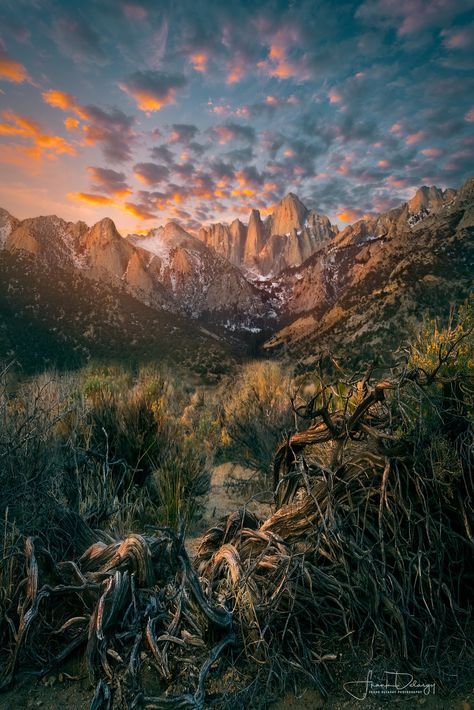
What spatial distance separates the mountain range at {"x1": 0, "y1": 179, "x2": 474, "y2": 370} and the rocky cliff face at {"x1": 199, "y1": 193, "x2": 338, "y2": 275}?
65.8 meters

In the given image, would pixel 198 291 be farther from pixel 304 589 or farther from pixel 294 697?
pixel 294 697

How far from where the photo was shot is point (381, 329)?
2602 cm

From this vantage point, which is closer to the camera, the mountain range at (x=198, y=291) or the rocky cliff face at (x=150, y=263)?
the mountain range at (x=198, y=291)

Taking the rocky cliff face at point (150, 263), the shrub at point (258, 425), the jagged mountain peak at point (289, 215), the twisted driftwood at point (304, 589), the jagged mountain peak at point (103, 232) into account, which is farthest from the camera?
the jagged mountain peak at point (289, 215)

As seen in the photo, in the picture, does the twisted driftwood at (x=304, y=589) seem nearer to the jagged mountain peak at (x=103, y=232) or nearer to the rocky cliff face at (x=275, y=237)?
the jagged mountain peak at (x=103, y=232)

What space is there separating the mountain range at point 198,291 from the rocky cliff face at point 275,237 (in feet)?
216

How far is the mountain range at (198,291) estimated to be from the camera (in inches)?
1116

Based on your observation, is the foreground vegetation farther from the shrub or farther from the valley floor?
the shrub

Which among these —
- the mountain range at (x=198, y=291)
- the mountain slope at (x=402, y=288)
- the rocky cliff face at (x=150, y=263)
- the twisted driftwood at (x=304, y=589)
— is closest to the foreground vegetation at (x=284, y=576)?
the twisted driftwood at (x=304, y=589)

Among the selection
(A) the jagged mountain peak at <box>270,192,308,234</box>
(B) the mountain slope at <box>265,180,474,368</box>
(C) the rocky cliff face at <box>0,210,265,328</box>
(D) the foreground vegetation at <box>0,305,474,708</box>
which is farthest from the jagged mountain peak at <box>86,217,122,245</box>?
(A) the jagged mountain peak at <box>270,192,308,234</box>

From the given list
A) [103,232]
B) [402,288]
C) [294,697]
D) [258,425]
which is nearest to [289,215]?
[103,232]

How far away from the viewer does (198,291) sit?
67.3 metres

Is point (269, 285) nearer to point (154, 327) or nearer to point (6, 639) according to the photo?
point (154, 327)

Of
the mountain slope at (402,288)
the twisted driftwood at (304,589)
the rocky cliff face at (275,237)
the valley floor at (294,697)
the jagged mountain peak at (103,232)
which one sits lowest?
the valley floor at (294,697)
